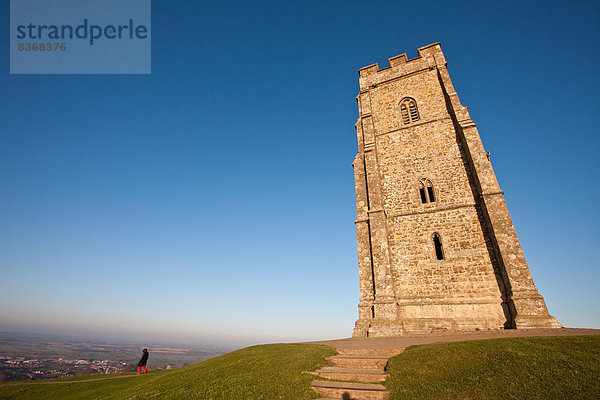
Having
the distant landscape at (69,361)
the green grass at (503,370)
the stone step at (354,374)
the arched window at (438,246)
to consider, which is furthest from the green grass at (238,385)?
the distant landscape at (69,361)

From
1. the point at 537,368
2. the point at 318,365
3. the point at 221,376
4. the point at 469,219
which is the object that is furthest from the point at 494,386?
the point at 469,219

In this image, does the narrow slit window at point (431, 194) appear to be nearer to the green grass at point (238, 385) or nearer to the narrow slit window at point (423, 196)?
the narrow slit window at point (423, 196)

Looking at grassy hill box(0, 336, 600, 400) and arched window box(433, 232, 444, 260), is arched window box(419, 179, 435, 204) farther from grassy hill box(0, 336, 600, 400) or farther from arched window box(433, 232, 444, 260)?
grassy hill box(0, 336, 600, 400)

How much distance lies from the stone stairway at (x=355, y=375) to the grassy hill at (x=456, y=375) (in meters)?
0.28

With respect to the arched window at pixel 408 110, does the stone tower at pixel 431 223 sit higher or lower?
lower

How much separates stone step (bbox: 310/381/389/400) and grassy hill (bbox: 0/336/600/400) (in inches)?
9.3

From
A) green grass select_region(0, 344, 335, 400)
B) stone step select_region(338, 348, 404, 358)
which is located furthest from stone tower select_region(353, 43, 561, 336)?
green grass select_region(0, 344, 335, 400)

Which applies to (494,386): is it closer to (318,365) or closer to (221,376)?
(318,365)

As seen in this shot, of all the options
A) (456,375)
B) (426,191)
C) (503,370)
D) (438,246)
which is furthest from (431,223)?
(456,375)

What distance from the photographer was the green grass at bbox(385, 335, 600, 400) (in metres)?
5.04

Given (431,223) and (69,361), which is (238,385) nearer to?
(431,223)

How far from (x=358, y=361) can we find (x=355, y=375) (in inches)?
48.5

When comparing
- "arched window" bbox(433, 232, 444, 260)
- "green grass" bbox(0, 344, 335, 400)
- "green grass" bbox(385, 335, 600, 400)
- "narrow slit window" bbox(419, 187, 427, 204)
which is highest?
"narrow slit window" bbox(419, 187, 427, 204)

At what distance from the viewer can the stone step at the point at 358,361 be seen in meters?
7.81
